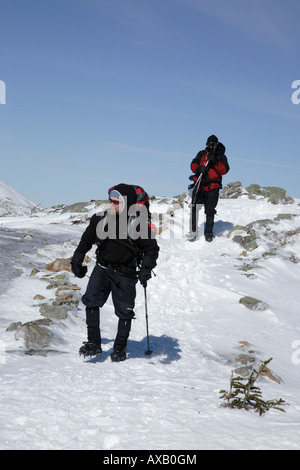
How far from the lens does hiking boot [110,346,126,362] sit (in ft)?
17.7

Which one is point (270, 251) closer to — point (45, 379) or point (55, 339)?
point (55, 339)

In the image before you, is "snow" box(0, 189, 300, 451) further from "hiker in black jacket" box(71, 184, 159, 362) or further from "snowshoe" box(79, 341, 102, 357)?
"hiker in black jacket" box(71, 184, 159, 362)

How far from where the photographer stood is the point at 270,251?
519 inches

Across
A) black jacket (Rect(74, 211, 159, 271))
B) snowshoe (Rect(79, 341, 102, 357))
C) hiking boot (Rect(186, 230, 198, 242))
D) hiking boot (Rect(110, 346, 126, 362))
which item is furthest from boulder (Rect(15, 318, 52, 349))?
hiking boot (Rect(186, 230, 198, 242))

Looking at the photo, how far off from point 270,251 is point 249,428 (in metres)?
10.3

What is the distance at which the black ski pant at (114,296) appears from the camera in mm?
5473

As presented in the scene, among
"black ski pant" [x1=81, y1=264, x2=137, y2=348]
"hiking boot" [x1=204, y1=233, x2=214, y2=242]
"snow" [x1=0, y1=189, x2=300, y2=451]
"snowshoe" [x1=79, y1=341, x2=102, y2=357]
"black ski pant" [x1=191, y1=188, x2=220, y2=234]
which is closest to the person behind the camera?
"snow" [x1=0, y1=189, x2=300, y2=451]

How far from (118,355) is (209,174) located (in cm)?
869

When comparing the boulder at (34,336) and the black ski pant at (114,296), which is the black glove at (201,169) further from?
the boulder at (34,336)

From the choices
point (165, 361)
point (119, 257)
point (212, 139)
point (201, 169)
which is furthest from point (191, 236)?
point (119, 257)

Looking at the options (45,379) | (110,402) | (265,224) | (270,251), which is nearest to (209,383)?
(110,402)

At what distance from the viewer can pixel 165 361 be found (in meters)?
5.84

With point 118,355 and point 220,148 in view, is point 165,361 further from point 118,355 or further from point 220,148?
point 220,148

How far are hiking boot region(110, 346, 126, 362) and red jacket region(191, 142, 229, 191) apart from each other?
853 centimetres
